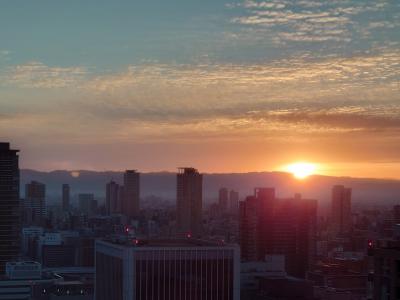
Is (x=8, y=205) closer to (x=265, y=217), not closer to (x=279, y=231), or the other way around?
(x=265, y=217)

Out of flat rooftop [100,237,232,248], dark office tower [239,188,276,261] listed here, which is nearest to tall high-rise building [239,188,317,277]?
dark office tower [239,188,276,261]

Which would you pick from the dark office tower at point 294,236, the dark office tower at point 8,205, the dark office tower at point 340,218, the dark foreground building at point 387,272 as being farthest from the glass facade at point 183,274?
the dark office tower at point 340,218

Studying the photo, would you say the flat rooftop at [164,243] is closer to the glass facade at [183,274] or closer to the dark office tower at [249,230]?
the glass facade at [183,274]

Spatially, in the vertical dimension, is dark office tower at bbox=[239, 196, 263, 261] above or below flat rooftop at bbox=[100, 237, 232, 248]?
below

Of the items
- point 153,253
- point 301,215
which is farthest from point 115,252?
point 301,215

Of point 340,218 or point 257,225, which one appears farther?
point 340,218

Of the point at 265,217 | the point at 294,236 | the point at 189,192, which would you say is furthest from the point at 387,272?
the point at 189,192

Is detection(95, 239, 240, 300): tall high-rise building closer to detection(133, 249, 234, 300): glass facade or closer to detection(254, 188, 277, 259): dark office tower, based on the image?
detection(133, 249, 234, 300): glass facade
